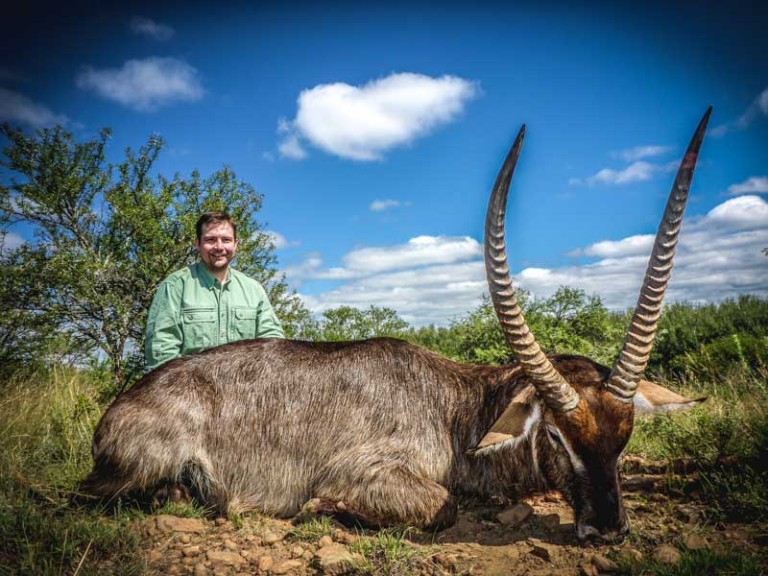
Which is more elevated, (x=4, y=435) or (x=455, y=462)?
(x=4, y=435)

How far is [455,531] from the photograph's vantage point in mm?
3475

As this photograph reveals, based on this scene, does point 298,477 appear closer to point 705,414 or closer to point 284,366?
point 284,366

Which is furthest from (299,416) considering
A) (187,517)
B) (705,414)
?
(705,414)

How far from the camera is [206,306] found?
17.7 ft

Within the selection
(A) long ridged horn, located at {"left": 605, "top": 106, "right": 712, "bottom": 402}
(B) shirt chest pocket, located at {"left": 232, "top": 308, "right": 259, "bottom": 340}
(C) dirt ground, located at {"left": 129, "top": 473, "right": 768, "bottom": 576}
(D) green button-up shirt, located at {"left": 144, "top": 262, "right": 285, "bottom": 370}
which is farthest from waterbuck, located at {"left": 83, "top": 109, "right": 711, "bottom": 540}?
(B) shirt chest pocket, located at {"left": 232, "top": 308, "right": 259, "bottom": 340}

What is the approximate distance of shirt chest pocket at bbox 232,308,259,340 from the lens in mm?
5547

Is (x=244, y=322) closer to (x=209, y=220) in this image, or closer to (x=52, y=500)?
(x=209, y=220)

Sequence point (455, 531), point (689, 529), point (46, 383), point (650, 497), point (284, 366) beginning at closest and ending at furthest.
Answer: point (689, 529) → point (455, 531) → point (650, 497) → point (284, 366) → point (46, 383)

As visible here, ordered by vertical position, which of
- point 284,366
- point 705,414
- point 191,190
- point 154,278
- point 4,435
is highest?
point 191,190

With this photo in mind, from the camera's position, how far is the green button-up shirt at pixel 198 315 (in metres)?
5.14

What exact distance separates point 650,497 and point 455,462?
141 cm

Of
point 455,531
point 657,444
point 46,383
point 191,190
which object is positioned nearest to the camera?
point 455,531

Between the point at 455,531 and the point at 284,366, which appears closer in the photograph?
the point at 455,531

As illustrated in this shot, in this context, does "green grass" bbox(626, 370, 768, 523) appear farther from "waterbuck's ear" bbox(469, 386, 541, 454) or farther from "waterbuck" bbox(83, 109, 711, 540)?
"waterbuck's ear" bbox(469, 386, 541, 454)
